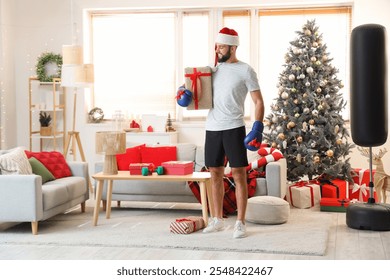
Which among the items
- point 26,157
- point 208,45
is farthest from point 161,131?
point 26,157

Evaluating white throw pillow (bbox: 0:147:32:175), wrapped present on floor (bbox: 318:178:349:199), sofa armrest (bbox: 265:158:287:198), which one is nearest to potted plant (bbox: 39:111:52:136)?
white throw pillow (bbox: 0:147:32:175)

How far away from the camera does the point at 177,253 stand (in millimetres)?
4699

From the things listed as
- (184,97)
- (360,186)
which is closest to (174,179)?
(184,97)

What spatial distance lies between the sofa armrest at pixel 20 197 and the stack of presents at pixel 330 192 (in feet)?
9.15

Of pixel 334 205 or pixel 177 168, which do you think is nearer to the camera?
pixel 177 168

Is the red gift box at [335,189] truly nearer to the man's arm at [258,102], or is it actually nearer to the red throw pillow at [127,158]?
the red throw pillow at [127,158]

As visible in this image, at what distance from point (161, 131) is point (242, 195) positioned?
357cm

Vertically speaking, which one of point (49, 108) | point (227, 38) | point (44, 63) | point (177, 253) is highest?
point (44, 63)

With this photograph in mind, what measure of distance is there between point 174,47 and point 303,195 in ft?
10.5

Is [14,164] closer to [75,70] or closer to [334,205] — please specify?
[75,70]

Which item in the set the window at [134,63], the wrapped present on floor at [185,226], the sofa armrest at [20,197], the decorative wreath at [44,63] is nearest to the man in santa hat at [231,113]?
the wrapped present on floor at [185,226]

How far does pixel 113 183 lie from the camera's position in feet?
21.8

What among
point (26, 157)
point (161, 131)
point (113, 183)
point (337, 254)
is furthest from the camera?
point (161, 131)

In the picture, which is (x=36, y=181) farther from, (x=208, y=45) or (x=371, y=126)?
(x=208, y=45)
